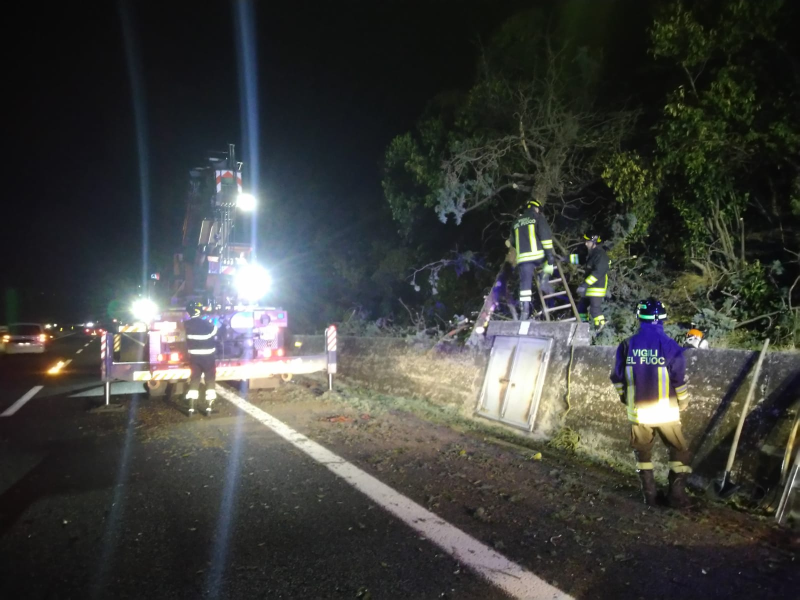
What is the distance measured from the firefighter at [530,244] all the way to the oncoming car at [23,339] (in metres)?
22.1

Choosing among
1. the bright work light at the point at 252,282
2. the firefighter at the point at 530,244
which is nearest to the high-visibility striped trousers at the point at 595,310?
the firefighter at the point at 530,244

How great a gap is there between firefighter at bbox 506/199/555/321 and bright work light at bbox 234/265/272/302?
456cm

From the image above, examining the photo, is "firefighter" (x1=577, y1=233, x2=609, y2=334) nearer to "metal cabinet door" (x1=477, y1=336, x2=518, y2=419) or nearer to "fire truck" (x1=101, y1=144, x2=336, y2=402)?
"metal cabinet door" (x1=477, y1=336, x2=518, y2=419)

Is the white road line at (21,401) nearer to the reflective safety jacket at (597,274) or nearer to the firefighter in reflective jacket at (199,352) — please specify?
the firefighter in reflective jacket at (199,352)

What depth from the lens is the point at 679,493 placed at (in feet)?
15.3

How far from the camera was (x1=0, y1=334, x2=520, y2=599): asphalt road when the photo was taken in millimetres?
3596

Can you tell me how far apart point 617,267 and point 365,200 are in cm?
937

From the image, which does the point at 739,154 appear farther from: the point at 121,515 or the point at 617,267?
the point at 121,515

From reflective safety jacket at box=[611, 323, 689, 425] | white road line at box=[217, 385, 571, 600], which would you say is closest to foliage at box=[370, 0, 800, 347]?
reflective safety jacket at box=[611, 323, 689, 425]

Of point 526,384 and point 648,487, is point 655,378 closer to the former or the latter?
point 648,487

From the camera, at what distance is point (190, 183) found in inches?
440

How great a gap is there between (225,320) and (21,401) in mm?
4199

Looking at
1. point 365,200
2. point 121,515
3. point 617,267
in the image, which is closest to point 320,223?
point 365,200

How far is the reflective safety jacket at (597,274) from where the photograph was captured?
8039 mm
